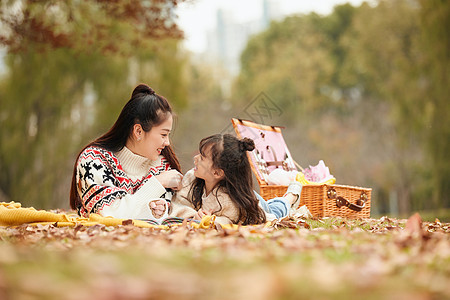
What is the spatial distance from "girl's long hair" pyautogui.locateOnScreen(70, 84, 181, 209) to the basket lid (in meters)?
1.32

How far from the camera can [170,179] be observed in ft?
13.8

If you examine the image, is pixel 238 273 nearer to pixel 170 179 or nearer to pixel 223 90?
pixel 170 179

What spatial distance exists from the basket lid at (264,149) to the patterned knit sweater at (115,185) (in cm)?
141

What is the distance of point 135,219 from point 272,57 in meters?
28.0

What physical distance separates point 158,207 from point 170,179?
0.27 metres

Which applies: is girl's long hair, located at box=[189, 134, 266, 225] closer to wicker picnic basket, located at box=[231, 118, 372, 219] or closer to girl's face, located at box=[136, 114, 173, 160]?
girl's face, located at box=[136, 114, 173, 160]

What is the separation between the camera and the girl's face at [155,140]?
4273mm

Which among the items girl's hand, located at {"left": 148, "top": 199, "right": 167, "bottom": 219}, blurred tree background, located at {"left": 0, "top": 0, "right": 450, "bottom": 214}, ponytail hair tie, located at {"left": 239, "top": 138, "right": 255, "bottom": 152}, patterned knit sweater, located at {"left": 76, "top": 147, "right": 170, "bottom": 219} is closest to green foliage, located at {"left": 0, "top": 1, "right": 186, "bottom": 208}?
blurred tree background, located at {"left": 0, "top": 0, "right": 450, "bottom": 214}

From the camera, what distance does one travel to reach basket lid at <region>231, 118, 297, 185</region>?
18.3 feet

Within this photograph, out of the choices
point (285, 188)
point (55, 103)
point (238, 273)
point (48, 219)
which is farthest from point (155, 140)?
point (55, 103)

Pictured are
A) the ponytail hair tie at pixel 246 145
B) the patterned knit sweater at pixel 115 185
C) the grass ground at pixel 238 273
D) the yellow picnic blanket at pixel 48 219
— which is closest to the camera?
the grass ground at pixel 238 273

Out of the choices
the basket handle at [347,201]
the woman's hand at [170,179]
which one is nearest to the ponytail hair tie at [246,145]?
the woman's hand at [170,179]

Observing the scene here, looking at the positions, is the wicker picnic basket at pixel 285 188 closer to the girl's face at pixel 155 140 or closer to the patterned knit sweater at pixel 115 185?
the girl's face at pixel 155 140

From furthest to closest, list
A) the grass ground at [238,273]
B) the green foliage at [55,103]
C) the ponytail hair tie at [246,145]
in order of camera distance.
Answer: the green foliage at [55,103]
the ponytail hair tie at [246,145]
the grass ground at [238,273]
